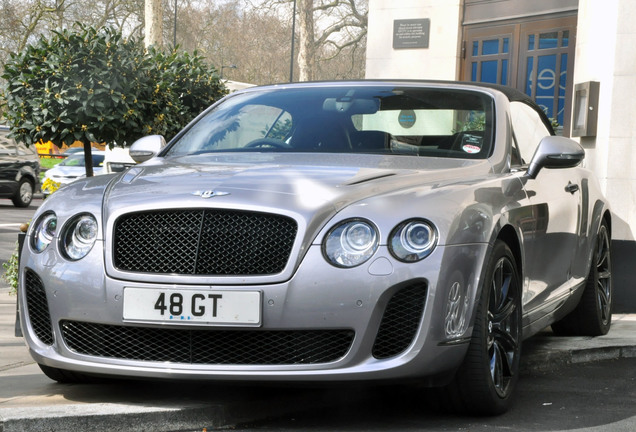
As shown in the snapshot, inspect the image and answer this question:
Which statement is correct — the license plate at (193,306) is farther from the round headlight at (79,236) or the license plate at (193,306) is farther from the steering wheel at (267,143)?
the steering wheel at (267,143)

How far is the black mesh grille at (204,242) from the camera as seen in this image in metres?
4.22

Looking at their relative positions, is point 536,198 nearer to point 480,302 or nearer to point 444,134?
point 444,134

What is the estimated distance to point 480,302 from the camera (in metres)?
4.48

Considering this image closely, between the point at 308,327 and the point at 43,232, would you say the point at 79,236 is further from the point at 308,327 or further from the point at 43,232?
the point at 308,327

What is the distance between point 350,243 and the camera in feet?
13.8

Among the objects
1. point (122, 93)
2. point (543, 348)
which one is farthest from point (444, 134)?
point (122, 93)

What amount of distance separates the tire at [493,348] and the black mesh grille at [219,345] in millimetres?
599

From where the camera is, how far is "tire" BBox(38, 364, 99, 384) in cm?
487

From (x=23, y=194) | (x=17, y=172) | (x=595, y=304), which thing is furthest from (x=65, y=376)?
(x=23, y=194)

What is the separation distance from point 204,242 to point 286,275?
0.36m

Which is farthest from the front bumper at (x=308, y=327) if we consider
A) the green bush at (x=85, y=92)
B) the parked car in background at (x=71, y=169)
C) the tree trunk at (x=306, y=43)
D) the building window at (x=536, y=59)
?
the parked car in background at (x=71, y=169)

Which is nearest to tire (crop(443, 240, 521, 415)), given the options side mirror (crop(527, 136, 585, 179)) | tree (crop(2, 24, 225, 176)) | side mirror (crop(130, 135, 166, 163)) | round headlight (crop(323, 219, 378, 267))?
round headlight (crop(323, 219, 378, 267))

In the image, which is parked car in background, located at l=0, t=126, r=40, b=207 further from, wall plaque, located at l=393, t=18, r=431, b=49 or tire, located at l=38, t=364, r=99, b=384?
tire, located at l=38, t=364, r=99, b=384

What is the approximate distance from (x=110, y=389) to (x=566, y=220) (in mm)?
2669
